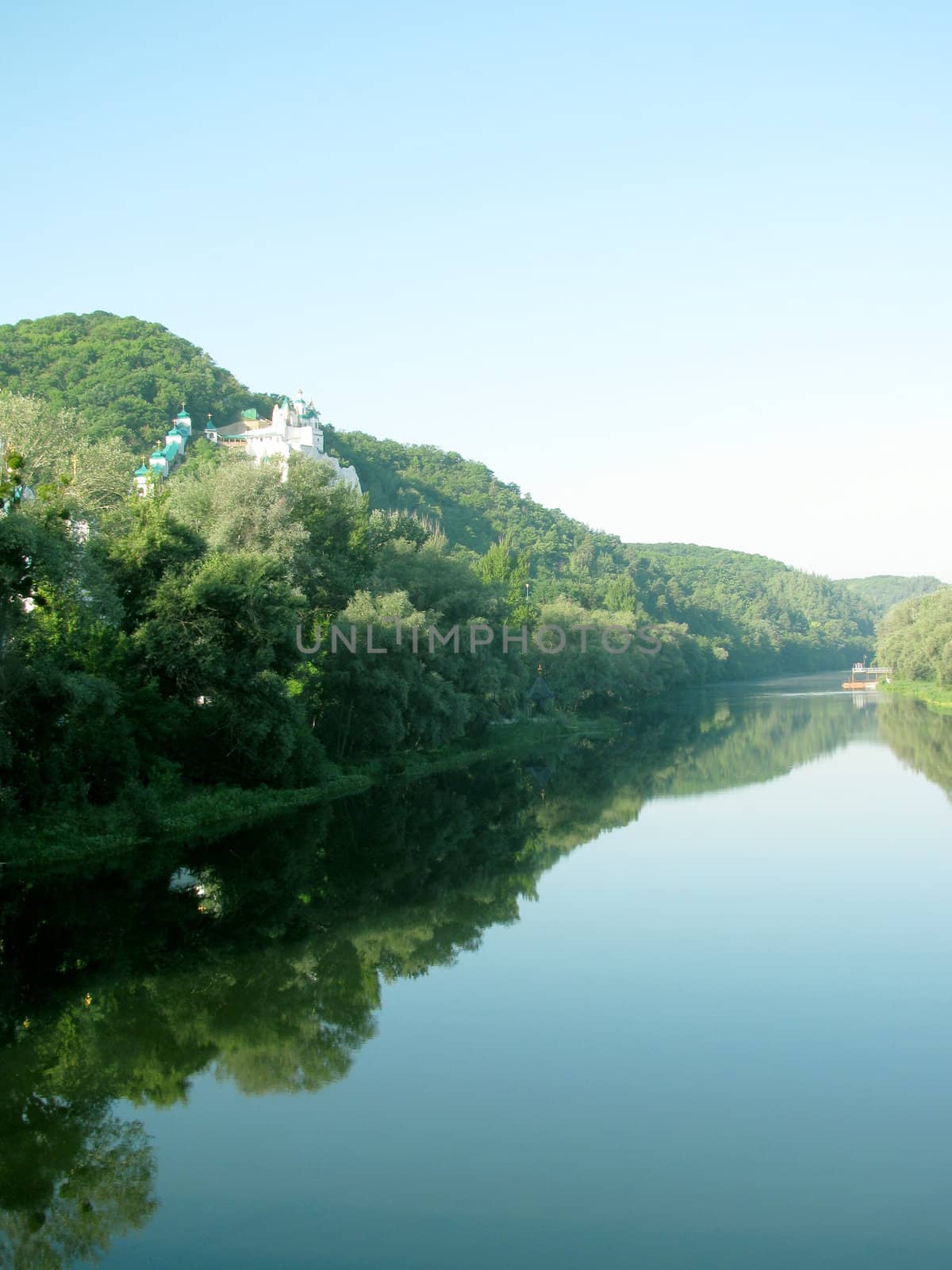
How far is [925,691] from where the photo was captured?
3246 inches

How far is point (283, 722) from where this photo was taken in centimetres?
2845

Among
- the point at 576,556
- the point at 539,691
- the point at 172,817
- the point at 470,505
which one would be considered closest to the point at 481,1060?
the point at 172,817

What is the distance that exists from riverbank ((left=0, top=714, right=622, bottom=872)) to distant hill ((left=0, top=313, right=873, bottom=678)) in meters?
29.2

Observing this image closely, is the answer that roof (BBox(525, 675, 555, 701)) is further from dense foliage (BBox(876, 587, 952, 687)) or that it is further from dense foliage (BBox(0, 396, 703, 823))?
dense foliage (BBox(876, 587, 952, 687))

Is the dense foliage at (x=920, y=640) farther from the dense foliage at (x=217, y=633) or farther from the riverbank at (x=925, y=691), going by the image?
the dense foliage at (x=217, y=633)

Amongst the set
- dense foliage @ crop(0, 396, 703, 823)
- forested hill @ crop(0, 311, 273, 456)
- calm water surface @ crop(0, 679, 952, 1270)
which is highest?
forested hill @ crop(0, 311, 273, 456)

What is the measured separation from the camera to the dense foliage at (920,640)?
7775 cm

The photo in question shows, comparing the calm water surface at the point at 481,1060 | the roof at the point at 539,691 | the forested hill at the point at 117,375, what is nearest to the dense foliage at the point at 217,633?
the calm water surface at the point at 481,1060

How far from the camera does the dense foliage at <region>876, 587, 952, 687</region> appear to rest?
7775cm

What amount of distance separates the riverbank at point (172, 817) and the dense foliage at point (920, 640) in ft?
162

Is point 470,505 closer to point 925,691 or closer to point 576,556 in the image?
point 576,556

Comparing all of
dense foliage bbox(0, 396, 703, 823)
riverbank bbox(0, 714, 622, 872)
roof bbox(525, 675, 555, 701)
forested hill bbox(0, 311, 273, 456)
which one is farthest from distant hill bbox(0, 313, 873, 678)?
riverbank bbox(0, 714, 622, 872)

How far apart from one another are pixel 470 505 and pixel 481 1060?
410 ft

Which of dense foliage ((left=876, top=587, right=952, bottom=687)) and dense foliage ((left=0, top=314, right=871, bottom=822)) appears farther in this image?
dense foliage ((left=876, top=587, right=952, bottom=687))
